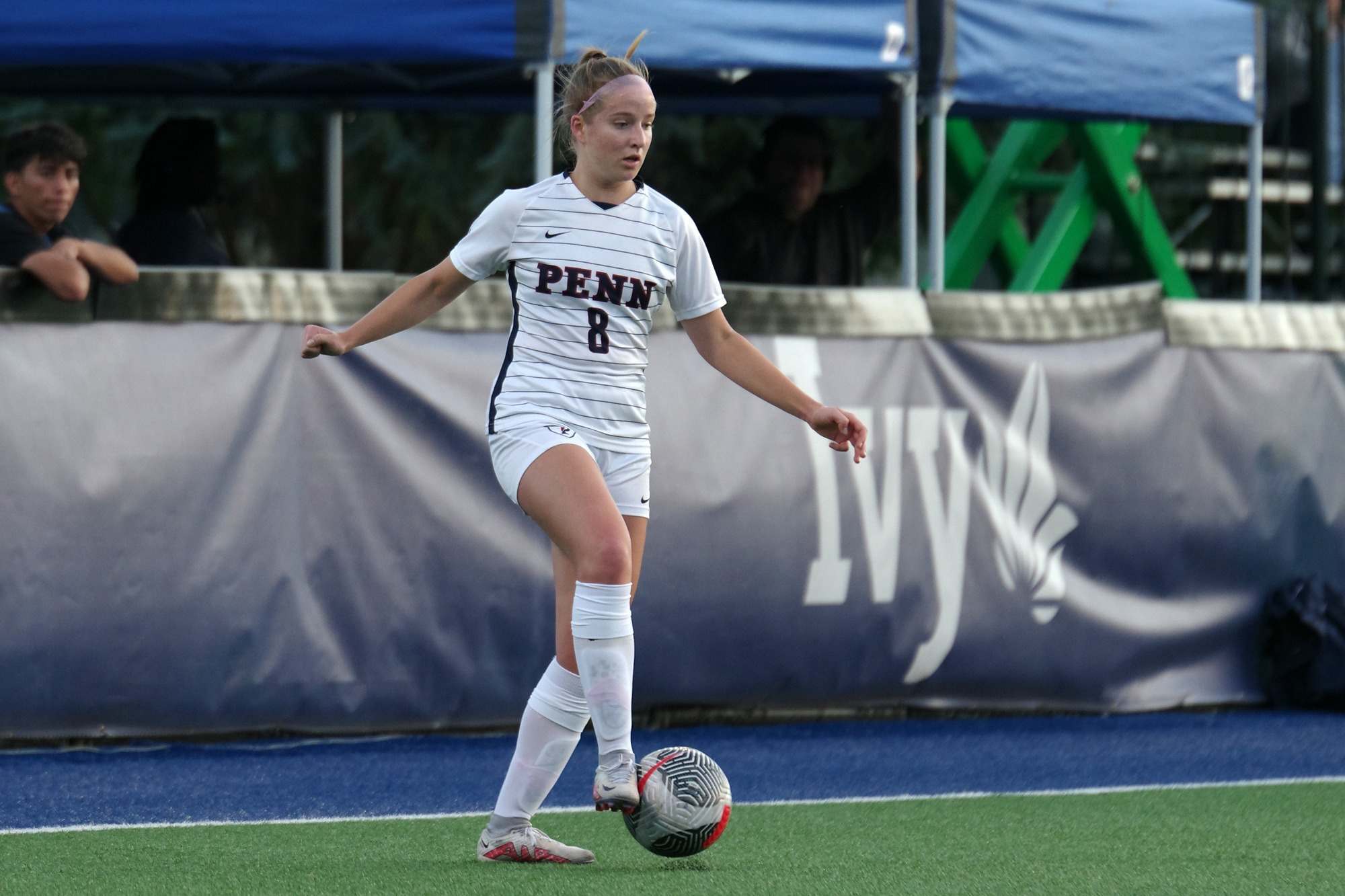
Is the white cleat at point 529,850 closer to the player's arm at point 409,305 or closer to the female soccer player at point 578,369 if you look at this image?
the female soccer player at point 578,369

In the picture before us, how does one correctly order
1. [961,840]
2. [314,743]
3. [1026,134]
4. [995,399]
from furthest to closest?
[1026,134] → [995,399] → [314,743] → [961,840]

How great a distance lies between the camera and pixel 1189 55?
9219 millimetres

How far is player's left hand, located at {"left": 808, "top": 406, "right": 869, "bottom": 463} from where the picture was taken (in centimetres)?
490

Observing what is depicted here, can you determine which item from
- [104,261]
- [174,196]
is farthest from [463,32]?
[174,196]

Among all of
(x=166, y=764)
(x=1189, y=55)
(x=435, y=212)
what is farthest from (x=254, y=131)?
(x=166, y=764)

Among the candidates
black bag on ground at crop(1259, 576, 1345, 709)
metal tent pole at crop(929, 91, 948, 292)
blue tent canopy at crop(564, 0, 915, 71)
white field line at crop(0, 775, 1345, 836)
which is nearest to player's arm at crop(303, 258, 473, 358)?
white field line at crop(0, 775, 1345, 836)

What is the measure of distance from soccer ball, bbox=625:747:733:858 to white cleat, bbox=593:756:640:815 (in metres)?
0.12

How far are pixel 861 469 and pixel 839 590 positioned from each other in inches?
18.8

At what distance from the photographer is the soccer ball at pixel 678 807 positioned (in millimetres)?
4750

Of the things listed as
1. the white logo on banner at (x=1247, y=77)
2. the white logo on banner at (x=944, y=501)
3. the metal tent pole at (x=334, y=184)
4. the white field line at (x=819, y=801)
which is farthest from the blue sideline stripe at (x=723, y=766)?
the metal tent pole at (x=334, y=184)

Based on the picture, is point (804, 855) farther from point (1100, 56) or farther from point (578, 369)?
point (1100, 56)

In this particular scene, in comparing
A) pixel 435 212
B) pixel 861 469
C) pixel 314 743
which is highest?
pixel 435 212

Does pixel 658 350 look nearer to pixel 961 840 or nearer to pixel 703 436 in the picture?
pixel 703 436

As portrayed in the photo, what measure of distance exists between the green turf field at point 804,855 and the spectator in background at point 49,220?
2178 mm
